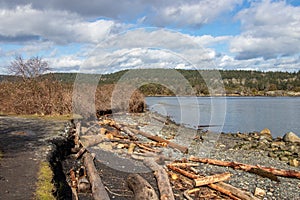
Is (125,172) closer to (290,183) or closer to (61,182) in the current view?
(61,182)

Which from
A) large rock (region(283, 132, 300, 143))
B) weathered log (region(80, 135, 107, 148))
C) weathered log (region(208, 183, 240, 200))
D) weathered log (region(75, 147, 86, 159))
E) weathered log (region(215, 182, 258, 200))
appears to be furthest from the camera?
large rock (region(283, 132, 300, 143))

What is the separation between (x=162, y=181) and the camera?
1005 centimetres

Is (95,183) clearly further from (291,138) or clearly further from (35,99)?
(291,138)

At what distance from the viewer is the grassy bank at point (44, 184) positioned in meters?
6.88

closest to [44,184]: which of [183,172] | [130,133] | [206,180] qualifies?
[206,180]

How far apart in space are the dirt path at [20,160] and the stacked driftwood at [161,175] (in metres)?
1.37

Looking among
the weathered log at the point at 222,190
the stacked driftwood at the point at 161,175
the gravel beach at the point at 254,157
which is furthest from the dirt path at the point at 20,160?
the gravel beach at the point at 254,157

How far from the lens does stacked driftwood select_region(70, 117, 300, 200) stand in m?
9.42

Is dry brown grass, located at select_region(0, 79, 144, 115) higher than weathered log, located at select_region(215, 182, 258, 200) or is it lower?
higher

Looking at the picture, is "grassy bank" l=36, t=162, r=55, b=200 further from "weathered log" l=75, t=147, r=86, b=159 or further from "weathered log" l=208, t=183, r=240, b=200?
"weathered log" l=208, t=183, r=240, b=200

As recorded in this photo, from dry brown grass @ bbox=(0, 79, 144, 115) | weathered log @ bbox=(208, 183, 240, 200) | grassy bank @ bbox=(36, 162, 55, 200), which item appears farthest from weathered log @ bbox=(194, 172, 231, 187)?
dry brown grass @ bbox=(0, 79, 144, 115)

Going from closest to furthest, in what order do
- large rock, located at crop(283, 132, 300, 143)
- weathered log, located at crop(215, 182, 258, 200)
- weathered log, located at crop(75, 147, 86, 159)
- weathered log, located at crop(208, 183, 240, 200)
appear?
1. weathered log, located at crop(215, 182, 258, 200)
2. weathered log, located at crop(208, 183, 240, 200)
3. weathered log, located at crop(75, 147, 86, 159)
4. large rock, located at crop(283, 132, 300, 143)

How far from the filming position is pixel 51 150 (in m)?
10.8

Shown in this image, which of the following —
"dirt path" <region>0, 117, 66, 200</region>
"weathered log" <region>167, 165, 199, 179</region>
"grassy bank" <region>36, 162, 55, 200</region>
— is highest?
"dirt path" <region>0, 117, 66, 200</region>
